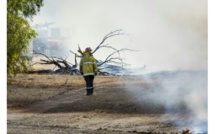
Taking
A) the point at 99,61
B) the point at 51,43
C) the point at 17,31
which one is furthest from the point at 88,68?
the point at 17,31

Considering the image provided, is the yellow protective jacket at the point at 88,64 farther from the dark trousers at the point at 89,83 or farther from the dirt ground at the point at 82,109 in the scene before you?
the dirt ground at the point at 82,109

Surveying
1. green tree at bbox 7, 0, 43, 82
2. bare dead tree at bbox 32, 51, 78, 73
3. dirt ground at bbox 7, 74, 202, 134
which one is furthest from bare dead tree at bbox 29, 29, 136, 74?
green tree at bbox 7, 0, 43, 82

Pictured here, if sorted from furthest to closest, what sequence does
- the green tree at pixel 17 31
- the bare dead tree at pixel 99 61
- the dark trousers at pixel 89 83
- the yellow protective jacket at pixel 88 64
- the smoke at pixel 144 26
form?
1. the bare dead tree at pixel 99 61
2. the dark trousers at pixel 89 83
3. the yellow protective jacket at pixel 88 64
4. the smoke at pixel 144 26
5. the green tree at pixel 17 31

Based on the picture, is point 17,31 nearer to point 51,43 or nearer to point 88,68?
point 88,68

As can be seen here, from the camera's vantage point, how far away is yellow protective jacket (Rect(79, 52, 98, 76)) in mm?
11961

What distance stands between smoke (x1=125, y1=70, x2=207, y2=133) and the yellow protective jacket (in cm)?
82

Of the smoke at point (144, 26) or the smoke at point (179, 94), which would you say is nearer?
the smoke at point (179, 94)

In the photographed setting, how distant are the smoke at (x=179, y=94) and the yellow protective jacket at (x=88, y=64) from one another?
82 cm

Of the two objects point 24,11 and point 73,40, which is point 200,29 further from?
point 73,40

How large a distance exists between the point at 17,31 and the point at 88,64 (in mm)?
3661

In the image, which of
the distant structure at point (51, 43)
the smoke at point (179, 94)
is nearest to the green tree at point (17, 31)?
the smoke at point (179, 94)

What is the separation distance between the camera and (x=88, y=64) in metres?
12.0

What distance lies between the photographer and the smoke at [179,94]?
898cm

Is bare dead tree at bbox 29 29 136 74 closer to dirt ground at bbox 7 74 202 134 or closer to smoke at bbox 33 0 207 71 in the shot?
smoke at bbox 33 0 207 71
